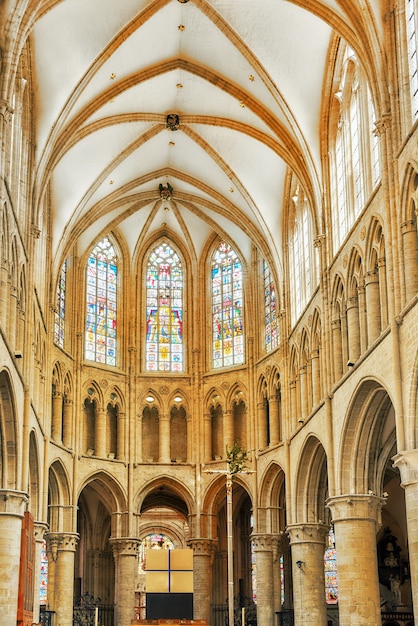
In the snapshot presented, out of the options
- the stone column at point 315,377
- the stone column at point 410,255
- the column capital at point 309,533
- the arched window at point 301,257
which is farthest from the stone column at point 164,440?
the stone column at point 410,255

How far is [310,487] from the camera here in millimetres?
33344

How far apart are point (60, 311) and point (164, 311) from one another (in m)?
5.51

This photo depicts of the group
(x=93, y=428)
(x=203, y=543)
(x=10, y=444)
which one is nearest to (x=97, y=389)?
(x=93, y=428)

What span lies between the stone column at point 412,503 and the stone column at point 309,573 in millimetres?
11558

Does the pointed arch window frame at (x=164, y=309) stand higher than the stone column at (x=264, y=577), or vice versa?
the pointed arch window frame at (x=164, y=309)

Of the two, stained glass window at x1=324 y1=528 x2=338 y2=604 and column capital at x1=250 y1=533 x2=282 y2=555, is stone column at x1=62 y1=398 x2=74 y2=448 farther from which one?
stained glass window at x1=324 y1=528 x2=338 y2=604

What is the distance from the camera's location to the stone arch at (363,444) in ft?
86.9

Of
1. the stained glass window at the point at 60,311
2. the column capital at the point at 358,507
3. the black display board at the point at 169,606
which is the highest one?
the stained glass window at the point at 60,311

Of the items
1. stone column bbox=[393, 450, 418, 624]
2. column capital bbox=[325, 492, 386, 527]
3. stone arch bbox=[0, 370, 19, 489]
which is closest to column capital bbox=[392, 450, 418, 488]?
stone column bbox=[393, 450, 418, 624]

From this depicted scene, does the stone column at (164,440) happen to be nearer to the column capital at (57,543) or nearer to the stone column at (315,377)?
the column capital at (57,543)

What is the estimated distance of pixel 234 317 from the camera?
41.1m

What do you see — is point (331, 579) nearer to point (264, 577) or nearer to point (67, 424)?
point (264, 577)

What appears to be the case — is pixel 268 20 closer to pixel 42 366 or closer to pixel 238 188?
pixel 238 188

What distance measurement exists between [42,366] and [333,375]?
426 inches
